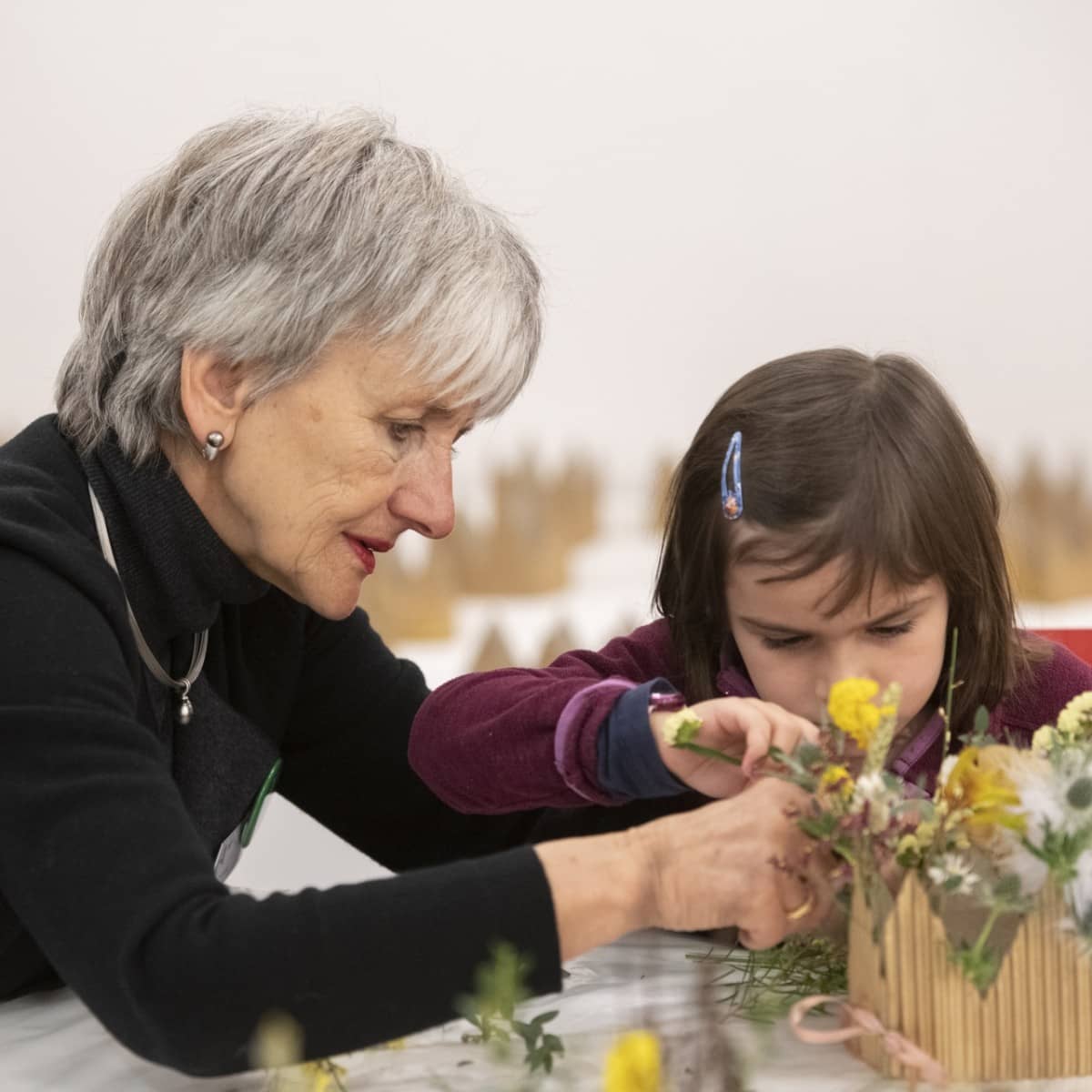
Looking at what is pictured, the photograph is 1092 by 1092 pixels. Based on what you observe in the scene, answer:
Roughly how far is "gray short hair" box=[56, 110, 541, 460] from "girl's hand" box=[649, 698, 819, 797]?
14.7 inches

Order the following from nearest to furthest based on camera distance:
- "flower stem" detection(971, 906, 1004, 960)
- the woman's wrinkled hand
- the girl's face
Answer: "flower stem" detection(971, 906, 1004, 960) → the woman's wrinkled hand → the girl's face

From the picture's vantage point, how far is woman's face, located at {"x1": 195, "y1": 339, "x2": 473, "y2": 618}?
4.33 feet

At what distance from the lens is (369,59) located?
11.0 ft

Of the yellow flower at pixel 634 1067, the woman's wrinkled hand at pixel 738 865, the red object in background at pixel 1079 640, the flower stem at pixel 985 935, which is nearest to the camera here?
the yellow flower at pixel 634 1067

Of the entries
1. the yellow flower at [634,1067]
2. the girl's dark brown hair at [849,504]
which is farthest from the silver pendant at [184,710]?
the yellow flower at [634,1067]

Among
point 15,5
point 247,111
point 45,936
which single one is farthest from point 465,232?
point 15,5

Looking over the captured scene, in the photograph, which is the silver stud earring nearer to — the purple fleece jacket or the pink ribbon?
the purple fleece jacket

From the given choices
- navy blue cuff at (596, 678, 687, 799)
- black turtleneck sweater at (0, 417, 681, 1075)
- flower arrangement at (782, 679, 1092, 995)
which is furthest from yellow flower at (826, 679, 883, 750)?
navy blue cuff at (596, 678, 687, 799)

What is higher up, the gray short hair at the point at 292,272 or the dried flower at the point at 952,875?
the gray short hair at the point at 292,272

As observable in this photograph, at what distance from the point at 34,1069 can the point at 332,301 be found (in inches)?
26.2

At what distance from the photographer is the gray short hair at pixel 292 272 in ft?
4.28

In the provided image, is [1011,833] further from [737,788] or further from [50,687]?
[50,687]

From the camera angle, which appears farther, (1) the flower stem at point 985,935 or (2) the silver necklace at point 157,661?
(2) the silver necklace at point 157,661

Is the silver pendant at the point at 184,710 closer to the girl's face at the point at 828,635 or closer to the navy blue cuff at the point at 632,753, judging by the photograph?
the navy blue cuff at the point at 632,753
